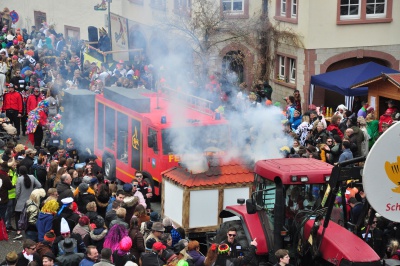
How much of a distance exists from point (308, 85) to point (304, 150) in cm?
918

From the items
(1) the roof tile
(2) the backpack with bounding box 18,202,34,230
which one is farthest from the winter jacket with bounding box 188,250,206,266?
(2) the backpack with bounding box 18,202,34,230

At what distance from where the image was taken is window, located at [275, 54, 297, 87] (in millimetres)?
29297

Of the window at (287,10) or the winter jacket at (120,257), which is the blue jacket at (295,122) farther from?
the winter jacket at (120,257)

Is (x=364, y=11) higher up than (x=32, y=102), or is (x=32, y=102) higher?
(x=364, y=11)

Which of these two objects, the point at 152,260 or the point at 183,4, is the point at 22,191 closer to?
the point at 152,260

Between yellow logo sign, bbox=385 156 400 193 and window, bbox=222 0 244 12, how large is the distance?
19924 mm

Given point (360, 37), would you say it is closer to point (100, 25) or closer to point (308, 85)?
point (308, 85)

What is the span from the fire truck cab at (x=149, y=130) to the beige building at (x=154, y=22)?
6314 mm

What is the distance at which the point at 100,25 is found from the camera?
40.7 metres

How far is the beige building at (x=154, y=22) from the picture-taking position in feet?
95.9

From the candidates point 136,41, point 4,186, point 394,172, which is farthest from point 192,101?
point 136,41

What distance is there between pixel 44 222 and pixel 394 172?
22.2 feet

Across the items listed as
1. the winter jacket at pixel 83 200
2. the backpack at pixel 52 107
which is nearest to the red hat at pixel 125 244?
the winter jacket at pixel 83 200

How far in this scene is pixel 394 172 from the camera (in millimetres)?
10562
